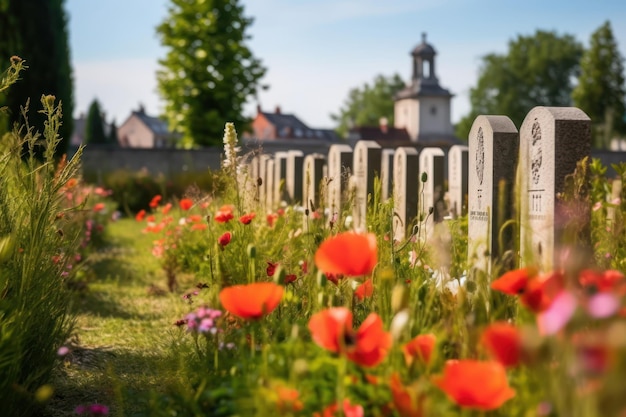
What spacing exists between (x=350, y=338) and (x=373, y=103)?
61.1 metres

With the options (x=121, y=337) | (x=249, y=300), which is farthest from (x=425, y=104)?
(x=249, y=300)

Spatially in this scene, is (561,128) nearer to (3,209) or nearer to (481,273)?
(481,273)

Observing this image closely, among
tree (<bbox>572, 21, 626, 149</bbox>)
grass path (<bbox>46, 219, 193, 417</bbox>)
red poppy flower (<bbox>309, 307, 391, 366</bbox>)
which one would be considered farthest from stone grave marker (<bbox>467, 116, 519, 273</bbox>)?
tree (<bbox>572, 21, 626, 149</bbox>)

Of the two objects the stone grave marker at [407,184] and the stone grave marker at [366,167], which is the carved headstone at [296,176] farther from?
the stone grave marker at [407,184]

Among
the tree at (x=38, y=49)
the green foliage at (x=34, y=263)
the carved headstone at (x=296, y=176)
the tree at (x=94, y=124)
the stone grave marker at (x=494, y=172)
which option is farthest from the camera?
the tree at (x=94, y=124)

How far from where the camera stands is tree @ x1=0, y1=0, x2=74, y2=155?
17359 millimetres

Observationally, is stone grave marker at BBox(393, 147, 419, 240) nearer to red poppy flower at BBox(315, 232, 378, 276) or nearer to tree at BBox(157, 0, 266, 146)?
red poppy flower at BBox(315, 232, 378, 276)

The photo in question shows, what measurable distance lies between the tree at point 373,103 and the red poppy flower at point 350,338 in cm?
5985

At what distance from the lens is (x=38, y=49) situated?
747 inches

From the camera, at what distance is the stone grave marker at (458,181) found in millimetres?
6812

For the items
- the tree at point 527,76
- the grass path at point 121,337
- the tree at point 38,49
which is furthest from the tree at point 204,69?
the tree at point 527,76

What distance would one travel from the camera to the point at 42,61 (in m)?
19.1

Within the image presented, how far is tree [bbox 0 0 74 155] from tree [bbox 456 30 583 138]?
36865 mm

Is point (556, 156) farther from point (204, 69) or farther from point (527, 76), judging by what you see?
point (527, 76)
